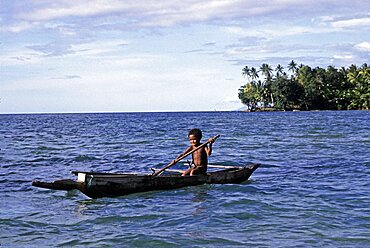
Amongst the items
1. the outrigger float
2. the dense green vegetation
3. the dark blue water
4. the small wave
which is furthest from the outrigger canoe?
the dense green vegetation

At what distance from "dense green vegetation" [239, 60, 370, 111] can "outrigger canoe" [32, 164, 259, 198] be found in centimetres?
10907

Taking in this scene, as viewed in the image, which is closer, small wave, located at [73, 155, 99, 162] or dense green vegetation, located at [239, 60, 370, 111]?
small wave, located at [73, 155, 99, 162]

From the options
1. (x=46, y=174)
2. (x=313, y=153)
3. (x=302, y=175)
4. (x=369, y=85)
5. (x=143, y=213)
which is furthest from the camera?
(x=369, y=85)

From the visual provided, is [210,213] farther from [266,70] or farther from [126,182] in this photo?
[266,70]

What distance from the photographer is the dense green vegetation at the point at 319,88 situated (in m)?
120

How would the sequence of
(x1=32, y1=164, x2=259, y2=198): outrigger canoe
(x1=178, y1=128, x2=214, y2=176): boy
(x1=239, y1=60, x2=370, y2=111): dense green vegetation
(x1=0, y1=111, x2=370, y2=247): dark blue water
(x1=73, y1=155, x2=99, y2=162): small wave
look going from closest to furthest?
(x1=0, y1=111, x2=370, y2=247): dark blue water, (x1=32, y1=164, x2=259, y2=198): outrigger canoe, (x1=178, y1=128, x2=214, y2=176): boy, (x1=73, y1=155, x2=99, y2=162): small wave, (x1=239, y1=60, x2=370, y2=111): dense green vegetation

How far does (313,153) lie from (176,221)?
15.8 meters

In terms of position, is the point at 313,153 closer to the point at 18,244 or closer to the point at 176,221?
the point at 176,221

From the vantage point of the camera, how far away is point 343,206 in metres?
12.2

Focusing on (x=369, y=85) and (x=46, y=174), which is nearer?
(x=46, y=174)

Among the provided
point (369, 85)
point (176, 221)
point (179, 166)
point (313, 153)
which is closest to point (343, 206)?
point (176, 221)

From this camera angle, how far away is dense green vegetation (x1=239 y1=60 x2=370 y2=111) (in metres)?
120

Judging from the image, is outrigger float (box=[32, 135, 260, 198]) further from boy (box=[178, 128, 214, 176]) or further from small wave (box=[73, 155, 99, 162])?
small wave (box=[73, 155, 99, 162])

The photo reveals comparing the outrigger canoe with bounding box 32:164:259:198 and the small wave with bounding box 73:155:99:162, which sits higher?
the outrigger canoe with bounding box 32:164:259:198
